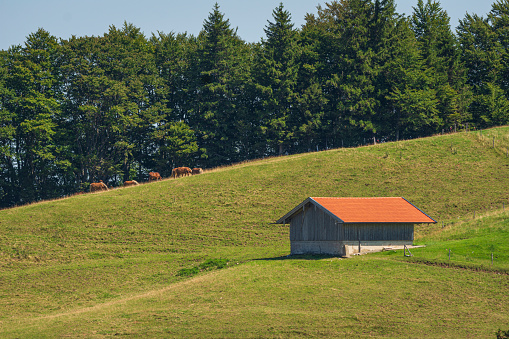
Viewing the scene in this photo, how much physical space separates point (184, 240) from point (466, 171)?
1505 inches

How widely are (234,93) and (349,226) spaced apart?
5938 centimetres

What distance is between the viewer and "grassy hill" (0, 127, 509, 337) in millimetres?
30469

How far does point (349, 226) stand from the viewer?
147 feet

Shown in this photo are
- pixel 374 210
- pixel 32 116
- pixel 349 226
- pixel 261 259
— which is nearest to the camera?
pixel 349 226

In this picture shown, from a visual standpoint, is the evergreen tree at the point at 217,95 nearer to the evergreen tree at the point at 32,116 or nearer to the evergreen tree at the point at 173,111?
the evergreen tree at the point at 173,111

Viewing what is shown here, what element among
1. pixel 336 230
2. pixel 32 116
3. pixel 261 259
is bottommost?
pixel 261 259

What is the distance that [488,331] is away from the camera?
27750 mm

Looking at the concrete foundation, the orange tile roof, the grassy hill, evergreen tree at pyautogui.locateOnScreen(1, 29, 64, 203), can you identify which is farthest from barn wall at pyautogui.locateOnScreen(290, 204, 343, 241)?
evergreen tree at pyautogui.locateOnScreen(1, 29, 64, 203)

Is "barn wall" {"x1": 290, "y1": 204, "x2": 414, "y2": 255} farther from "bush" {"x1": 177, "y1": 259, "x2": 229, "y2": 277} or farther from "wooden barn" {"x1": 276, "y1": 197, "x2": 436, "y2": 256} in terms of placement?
"bush" {"x1": 177, "y1": 259, "x2": 229, "y2": 277}

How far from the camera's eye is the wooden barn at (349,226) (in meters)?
44.6

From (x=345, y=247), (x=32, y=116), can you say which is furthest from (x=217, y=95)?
(x=345, y=247)

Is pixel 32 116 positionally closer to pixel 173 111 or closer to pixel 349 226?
pixel 173 111

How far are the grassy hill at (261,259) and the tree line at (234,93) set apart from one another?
11.5 metres

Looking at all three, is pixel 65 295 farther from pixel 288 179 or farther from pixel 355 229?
pixel 288 179
